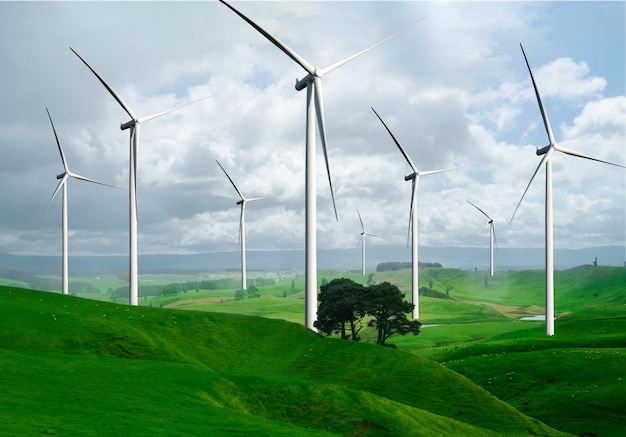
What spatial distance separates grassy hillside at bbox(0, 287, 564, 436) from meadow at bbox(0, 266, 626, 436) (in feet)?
0.38

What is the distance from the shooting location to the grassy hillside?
31.1 meters

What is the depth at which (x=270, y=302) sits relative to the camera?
543 feet

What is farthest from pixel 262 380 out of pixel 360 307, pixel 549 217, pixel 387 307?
pixel 549 217

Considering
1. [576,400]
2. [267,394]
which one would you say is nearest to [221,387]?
[267,394]

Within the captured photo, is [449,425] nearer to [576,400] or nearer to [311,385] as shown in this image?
[311,385]

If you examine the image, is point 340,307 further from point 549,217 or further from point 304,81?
point 549,217

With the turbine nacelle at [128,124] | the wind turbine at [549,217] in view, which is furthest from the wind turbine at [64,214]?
the wind turbine at [549,217]

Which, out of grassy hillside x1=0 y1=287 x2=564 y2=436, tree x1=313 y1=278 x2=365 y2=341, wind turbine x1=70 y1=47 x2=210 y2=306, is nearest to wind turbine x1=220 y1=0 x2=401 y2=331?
grassy hillside x1=0 y1=287 x2=564 y2=436

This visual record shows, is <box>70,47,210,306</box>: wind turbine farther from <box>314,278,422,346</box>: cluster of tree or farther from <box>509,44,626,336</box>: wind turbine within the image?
<box>509,44,626,336</box>: wind turbine

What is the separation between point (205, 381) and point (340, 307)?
3620 centimetres

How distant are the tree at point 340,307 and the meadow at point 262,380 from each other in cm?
965

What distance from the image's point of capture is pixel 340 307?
247ft

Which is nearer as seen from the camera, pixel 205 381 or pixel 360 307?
pixel 205 381

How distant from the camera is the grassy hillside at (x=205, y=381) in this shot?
31125 mm
